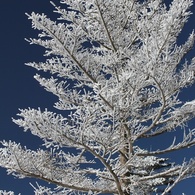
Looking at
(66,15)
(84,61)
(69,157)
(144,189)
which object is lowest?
(144,189)

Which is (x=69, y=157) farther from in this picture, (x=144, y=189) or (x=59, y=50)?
(x=59, y=50)

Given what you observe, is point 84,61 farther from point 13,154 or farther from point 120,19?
point 13,154

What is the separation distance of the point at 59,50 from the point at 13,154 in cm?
232

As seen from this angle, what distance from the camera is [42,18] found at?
23.0 feet

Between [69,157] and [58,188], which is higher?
[69,157]

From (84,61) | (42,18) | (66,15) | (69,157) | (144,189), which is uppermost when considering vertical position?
(66,15)

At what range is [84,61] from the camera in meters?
7.64

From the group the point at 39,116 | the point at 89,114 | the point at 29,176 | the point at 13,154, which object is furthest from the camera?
the point at 29,176

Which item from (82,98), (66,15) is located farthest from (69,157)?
(66,15)

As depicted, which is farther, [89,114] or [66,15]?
[66,15]

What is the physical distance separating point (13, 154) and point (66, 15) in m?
3.30

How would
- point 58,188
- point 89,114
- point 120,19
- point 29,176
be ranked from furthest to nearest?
point 120,19, point 58,188, point 29,176, point 89,114

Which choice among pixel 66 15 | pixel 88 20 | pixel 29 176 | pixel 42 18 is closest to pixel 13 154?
pixel 29 176

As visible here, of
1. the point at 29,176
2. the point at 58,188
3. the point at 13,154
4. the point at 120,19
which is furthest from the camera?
the point at 120,19
